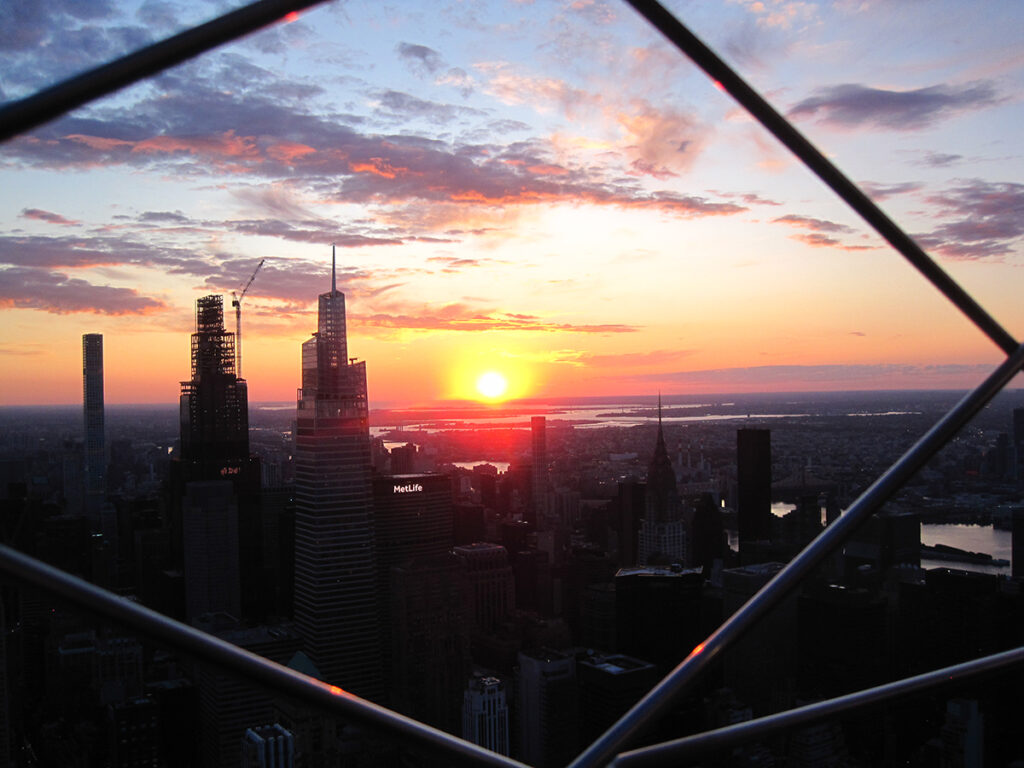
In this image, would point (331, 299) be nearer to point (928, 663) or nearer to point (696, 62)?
point (928, 663)

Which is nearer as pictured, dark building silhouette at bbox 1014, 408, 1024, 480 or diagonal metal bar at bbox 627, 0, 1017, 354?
diagonal metal bar at bbox 627, 0, 1017, 354

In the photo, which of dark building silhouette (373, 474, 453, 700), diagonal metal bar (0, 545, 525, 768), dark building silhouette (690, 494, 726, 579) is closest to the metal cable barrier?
diagonal metal bar (0, 545, 525, 768)

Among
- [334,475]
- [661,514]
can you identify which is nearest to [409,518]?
[334,475]

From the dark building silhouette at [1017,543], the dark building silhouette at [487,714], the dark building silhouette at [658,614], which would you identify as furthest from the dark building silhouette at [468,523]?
the dark building silhouette at [1017,543]

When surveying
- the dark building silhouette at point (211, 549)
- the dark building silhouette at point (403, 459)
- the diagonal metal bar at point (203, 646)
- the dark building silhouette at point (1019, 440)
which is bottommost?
the dark building silhouette at point (211, 549)

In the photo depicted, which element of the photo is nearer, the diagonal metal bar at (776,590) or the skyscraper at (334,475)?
the diagonal metal bar at (776,590)

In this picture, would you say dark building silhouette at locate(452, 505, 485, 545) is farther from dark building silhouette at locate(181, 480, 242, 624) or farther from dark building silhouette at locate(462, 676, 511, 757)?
dark building silhouette at locate(462, 676, 511, 757)

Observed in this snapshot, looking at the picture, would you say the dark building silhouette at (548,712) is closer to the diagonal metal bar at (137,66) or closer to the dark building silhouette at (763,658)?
the dark building silhouette at (763,658)
